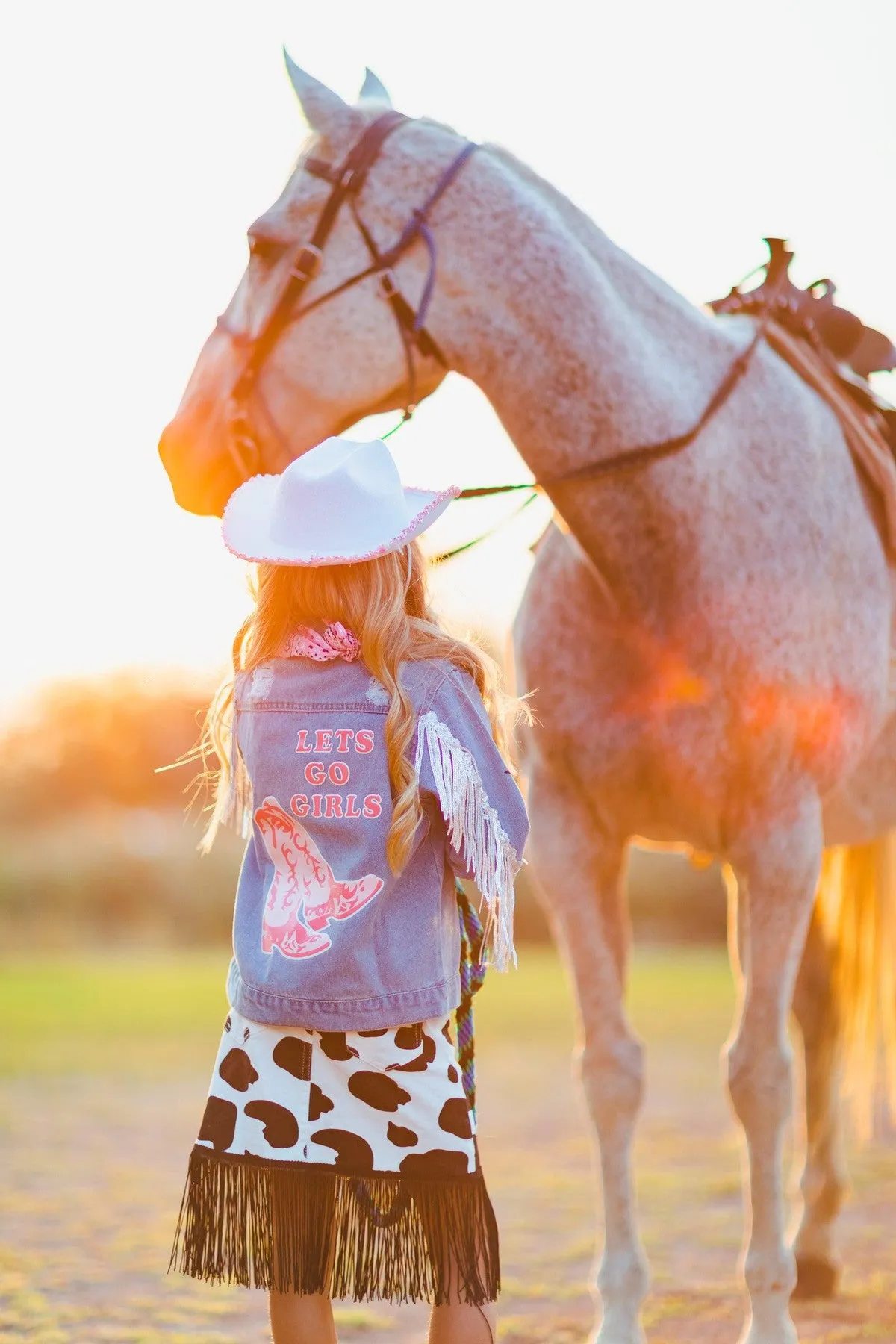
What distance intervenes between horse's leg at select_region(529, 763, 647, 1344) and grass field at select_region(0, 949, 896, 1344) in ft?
1.47

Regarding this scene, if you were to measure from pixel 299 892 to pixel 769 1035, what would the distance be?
1.29 metres

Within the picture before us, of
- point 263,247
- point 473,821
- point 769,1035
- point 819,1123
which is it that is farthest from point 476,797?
point 819,1123

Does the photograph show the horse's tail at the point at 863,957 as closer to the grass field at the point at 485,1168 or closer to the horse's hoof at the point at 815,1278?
the grass field at the point at 485,1168

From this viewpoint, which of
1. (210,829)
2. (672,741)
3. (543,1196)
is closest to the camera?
(210,829)

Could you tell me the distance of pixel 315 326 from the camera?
264cm

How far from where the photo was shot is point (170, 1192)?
16.3 ft

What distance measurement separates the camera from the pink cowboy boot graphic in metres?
1.94

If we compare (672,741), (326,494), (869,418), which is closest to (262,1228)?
(326,494)

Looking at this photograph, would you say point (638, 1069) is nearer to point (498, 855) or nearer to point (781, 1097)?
point (781, 1097)

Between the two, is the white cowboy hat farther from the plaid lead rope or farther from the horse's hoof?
the horse's hoof

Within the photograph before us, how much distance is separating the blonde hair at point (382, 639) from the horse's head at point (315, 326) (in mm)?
570

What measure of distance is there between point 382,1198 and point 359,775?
2.10 ft

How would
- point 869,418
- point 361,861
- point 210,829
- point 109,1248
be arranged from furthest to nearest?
point 109,1248 → point 869,418 → point 210,829 → point 361,861

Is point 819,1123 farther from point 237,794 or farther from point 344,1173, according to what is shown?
point 237,794
